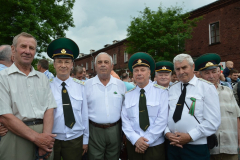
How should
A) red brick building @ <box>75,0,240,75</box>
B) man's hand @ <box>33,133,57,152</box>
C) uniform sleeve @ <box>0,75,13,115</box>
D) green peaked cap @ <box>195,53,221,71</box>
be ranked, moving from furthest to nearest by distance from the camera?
1. red brick building @ <box>75,0,240,75</box>
2. green peaked cap @ <box>195,53,221,71</box>
3. man's hand @ <box>33,133,57,152</box>
4. uniform sleeve @ <box>0,75,13,115</box>

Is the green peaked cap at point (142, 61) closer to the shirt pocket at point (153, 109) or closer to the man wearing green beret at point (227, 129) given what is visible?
the shirt pocket at point (153, 109)

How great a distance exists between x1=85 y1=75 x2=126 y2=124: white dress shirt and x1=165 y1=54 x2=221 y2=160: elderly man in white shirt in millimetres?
891

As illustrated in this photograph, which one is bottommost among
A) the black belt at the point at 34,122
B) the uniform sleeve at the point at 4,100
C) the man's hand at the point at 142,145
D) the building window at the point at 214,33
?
the man's hand at the point at 142,145

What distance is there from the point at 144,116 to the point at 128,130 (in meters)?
0.33

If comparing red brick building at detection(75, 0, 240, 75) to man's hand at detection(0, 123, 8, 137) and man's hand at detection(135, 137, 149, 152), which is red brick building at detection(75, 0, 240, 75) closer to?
man's hand at detection(135, 137, 149, 152)

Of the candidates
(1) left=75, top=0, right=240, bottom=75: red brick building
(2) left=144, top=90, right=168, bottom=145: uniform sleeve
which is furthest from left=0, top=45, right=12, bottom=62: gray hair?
(1) left=75, top=0, right=240, bottom=75: red brick building

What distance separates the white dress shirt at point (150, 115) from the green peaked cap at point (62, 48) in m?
1.24

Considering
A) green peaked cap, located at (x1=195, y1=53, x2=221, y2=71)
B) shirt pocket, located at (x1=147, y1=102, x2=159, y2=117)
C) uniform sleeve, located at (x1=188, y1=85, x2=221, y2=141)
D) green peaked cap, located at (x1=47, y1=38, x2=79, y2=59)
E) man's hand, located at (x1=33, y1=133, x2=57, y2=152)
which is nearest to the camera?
man's hand, located at (x1=33, y1=133, x2=57, y2=152)

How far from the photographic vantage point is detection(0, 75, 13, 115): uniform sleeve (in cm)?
215

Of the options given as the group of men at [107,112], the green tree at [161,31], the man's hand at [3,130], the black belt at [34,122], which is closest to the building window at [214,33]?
the green tree at [161,31]

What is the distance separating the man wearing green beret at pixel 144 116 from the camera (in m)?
2.81

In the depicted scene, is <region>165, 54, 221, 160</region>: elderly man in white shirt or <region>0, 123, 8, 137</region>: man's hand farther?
<region>165, 54, 221, 160</region>: elderly man in white shirt

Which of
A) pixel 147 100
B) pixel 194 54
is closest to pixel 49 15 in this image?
pixel 194 54

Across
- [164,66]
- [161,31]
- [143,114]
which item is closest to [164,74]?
[164,66]
